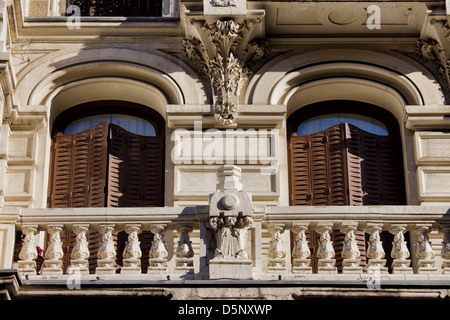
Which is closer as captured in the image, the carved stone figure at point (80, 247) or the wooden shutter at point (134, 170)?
the carved stone figure at point (80, 247)

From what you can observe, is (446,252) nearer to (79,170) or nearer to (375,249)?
(375,249)

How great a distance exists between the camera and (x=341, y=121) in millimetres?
18094

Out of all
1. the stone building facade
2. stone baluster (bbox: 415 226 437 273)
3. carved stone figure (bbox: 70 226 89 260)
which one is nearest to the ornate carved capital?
the stone building facade

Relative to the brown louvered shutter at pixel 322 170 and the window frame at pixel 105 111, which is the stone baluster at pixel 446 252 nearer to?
the brown louvered shutter at pixel 322 170

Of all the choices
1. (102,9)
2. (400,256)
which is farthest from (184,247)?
(102,9)

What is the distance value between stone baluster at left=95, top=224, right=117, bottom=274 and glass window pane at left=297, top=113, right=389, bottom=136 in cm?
458

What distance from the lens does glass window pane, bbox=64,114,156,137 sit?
17.9 m

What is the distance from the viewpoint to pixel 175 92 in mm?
17469

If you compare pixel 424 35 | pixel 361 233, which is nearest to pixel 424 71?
pixel 424 35

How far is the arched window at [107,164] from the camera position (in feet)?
55.9

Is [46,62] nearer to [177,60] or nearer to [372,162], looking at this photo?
[177,60]

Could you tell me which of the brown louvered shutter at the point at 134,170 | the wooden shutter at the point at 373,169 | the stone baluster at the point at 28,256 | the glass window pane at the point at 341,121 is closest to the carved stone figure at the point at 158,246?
the stone baluster at the point at 28,256

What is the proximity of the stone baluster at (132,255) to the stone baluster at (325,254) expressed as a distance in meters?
2.40

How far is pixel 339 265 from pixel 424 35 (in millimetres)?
4160
